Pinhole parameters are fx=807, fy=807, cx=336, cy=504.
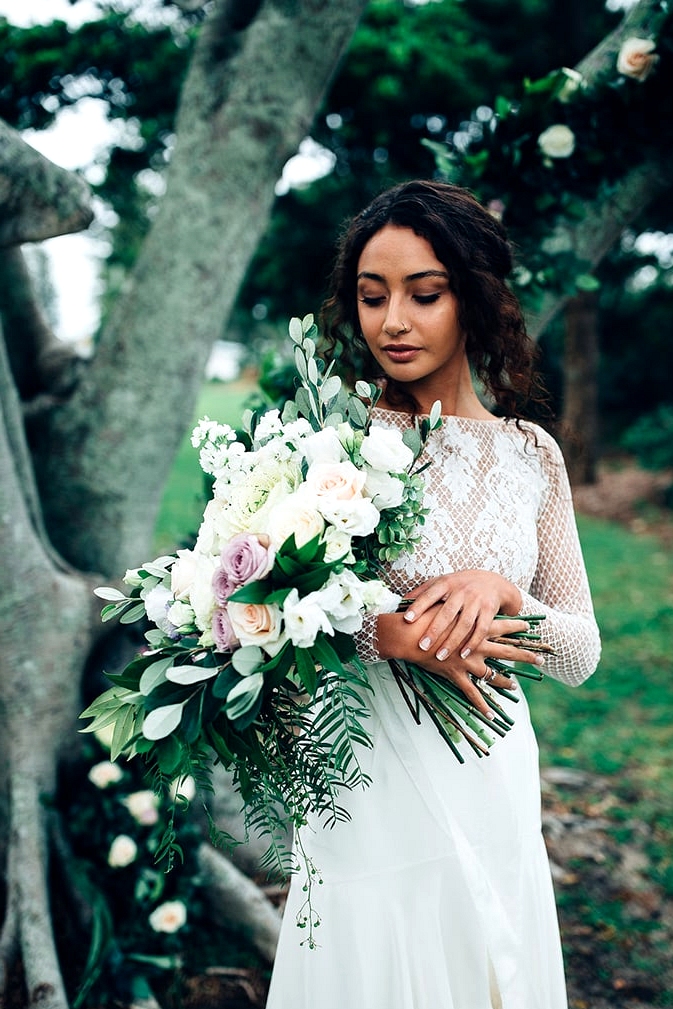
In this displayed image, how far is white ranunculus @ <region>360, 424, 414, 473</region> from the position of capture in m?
1.56

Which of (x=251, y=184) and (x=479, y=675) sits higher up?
(x=251, y=184)

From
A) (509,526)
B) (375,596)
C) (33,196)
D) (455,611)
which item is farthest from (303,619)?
(33,196)

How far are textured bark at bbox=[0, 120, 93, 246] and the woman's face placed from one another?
127 cm

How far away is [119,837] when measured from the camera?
9.30 ft

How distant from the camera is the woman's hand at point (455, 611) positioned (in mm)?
1688

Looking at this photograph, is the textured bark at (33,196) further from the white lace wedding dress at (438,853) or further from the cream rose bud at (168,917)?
the cream rose bud at (168,917)

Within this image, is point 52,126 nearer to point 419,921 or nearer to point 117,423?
point 117,423

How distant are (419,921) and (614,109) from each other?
107 inches

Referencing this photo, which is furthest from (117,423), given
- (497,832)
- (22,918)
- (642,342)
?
(642,342)

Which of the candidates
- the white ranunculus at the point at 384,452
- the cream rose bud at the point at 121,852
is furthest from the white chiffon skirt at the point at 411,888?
the cream rose bud at the point at 121,852

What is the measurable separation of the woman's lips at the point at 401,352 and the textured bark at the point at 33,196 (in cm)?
142

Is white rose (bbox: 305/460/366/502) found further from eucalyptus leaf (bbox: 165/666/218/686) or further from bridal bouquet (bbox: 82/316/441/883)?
eucalyptus leaf (bbox: 165/666/218/686)

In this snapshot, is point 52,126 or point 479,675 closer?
point 479,675

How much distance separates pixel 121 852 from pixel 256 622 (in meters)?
1.82
